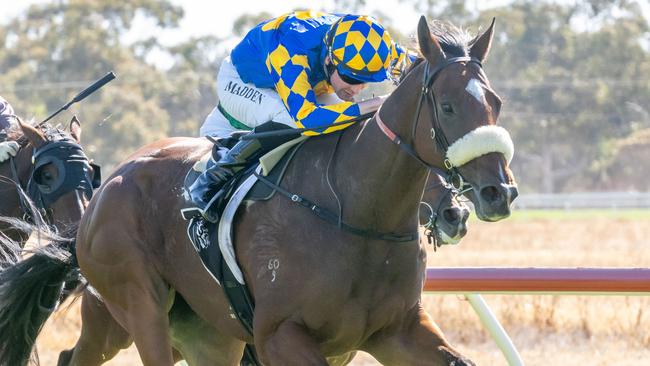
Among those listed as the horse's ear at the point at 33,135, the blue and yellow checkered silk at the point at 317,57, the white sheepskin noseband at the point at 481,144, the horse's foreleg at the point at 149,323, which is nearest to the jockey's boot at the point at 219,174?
the blue and yellow checkered silk at the point at 317,57

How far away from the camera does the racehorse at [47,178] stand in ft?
22.2

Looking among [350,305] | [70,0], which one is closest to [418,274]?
[350,305]

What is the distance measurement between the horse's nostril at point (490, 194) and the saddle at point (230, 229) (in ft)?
3.80

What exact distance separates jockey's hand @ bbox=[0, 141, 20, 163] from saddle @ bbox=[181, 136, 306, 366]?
7.91 feet

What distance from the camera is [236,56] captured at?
551cm

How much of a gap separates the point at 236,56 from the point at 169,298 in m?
1.15

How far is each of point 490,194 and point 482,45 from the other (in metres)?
0.68

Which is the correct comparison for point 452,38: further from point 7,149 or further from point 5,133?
point 5,133

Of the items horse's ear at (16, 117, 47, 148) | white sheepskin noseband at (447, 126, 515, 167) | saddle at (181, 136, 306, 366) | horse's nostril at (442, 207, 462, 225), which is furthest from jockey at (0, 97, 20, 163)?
white sheepskin noseband at (447, 126, 515, 167)

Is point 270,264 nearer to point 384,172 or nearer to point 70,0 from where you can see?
point 384,172

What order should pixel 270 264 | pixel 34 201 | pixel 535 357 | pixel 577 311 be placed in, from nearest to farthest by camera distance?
pixel 270 264 → pixel 34 201 → pixel 535 357 → pixel 577 311

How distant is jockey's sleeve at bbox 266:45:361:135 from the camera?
4730 millimetres

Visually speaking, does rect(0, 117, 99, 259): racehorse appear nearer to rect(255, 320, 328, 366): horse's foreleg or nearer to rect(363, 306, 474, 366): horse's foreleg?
rect(255, 320, 328, 366): horse's foreleg

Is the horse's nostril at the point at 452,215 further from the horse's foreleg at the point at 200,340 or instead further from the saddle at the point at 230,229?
the horse's foreleg at the point at 200,340
